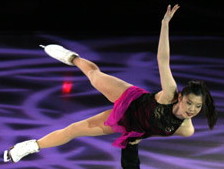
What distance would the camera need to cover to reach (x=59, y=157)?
4008mm

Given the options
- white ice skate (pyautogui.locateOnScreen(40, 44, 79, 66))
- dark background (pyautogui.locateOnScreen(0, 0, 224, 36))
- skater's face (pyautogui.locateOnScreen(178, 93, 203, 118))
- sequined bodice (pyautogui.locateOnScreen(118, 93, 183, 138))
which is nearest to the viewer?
skater's face (pyautogui.locateOnScreen(178, 93, 203, 118))

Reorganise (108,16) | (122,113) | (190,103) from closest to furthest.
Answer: (190,103) < (122,113) < (108,16)

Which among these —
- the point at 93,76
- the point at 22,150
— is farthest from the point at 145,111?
the point at 22,150

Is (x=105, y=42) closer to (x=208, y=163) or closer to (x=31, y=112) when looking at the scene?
(x=31, y=112)

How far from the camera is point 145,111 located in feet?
11.1

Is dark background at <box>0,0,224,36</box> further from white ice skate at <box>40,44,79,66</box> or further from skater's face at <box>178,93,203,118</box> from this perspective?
skater's face at <box>178,93,203,118</box>

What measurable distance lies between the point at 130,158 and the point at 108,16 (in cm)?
358

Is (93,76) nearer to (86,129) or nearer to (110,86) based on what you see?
(110,86)

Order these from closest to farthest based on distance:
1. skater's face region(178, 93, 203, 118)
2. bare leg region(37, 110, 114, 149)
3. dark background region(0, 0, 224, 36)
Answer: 1. skater's face region(178, 93, 203, 118)
2. bare leg region(37, 110, 114, 149)
3. dark background region(0, 0, 224, 36)

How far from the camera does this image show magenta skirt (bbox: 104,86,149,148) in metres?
3.44

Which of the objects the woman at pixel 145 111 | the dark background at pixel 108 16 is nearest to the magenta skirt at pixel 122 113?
the woman at pixel 145 111

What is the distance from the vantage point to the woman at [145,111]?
10.2 ft

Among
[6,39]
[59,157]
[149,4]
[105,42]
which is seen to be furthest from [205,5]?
[59,157]

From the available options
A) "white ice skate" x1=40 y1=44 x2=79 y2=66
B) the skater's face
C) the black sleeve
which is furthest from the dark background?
the skater's face
